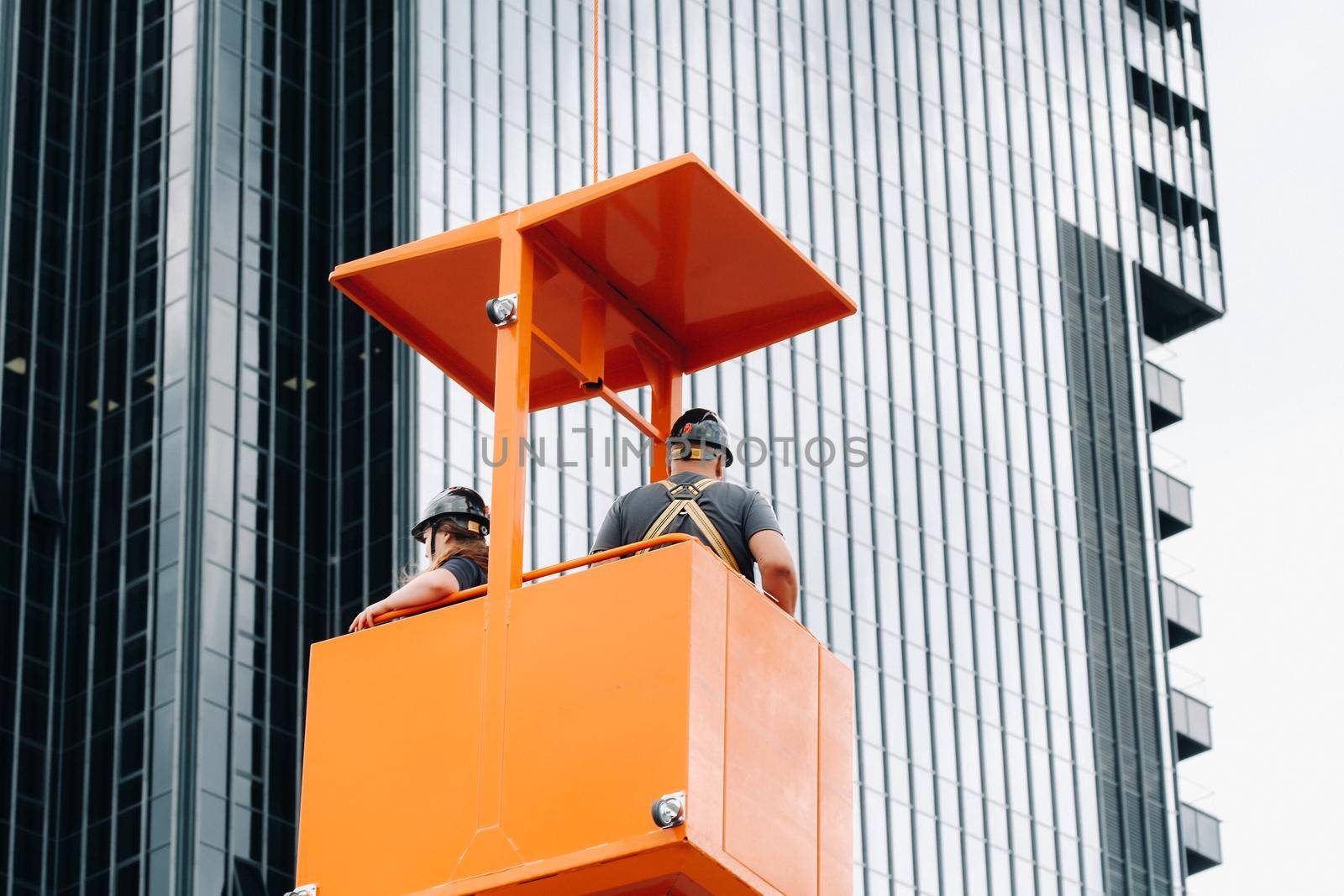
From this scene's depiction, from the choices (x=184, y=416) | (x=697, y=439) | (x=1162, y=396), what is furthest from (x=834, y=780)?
(x=1162, y=396)

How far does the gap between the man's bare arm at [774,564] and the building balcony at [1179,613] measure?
6865cm

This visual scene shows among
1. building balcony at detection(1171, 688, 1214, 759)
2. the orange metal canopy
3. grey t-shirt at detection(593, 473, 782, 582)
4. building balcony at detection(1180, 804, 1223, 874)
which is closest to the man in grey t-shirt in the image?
grey t-shirt at detection(593, 473, 782, 582)

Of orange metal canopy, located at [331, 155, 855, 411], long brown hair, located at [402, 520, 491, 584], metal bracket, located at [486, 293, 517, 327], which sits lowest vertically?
long brown hair, located at [402, 520, 491, 584]

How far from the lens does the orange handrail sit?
1383 cm

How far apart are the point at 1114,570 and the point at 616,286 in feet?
215

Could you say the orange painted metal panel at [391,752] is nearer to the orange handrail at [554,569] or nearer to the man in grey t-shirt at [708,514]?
the orange handrail at [554,569]

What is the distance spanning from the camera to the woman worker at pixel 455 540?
1486cm

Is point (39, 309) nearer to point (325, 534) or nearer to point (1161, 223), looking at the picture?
point (325, 534)

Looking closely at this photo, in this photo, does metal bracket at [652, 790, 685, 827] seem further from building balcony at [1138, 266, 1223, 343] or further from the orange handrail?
building balcony at [1138, 266, 1223, 343]

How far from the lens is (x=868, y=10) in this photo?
81125 mm

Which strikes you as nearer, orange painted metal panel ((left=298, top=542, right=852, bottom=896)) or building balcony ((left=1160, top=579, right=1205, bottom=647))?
orange painted metal panel ((left=298, top=542, right=852, bottom=896))

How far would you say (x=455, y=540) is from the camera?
1505 centimetres

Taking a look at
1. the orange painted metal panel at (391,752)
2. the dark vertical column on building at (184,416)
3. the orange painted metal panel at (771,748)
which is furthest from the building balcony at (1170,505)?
the orange painted metal panel at (391,752)

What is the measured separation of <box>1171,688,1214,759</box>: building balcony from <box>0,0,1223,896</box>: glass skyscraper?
0.15 meters
